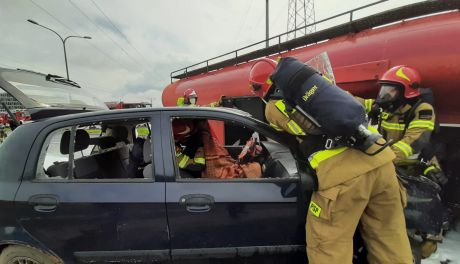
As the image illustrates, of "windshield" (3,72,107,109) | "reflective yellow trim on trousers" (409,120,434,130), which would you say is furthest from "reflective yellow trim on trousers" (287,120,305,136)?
"windshield" (3,72,107,109)

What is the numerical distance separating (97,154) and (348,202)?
2417mm

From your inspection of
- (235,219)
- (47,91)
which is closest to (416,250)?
(235,219)

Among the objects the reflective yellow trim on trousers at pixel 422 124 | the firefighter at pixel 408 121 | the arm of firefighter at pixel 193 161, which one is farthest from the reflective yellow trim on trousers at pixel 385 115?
the arm of firefighter at pixel 193 161

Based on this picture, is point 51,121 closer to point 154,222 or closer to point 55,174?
point 55,174

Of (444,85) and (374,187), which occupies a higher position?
(444,85)

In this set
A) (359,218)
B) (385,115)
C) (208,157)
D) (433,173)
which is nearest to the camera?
(359,218)

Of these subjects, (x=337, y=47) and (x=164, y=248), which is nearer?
(x=164, y=248)

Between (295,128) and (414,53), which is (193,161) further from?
(414,53)

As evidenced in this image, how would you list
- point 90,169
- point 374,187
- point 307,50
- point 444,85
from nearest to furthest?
point 374,187, point 90,169, point 444,85, point 307,50

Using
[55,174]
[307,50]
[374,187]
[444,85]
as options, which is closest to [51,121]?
[55,174]

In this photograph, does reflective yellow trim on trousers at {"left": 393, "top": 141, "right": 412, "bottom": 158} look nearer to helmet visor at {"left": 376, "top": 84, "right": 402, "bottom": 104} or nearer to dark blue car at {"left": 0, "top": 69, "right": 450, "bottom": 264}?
helmet visor at {"left": 376, "top": 84, "right": 402, "bottom": 104}

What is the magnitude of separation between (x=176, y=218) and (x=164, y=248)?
9.2 inches

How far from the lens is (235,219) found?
1896mm

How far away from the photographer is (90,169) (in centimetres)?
269
